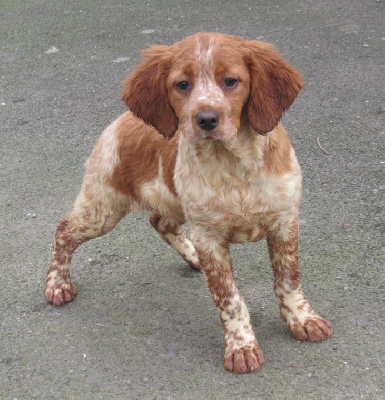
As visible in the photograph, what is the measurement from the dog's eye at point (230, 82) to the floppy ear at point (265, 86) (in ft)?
0.36

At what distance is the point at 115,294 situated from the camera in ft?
14.3

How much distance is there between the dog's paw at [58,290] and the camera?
14.2 feet

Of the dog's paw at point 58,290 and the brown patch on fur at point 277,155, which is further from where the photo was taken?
the dog's paw at point 58,290

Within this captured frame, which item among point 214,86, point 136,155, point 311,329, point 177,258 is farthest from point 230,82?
point 177,258

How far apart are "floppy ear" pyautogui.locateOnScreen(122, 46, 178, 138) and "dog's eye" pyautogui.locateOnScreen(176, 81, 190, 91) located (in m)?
0.12

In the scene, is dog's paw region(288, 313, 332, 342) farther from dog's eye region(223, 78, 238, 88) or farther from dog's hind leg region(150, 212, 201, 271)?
→ dog's eye region(223, 78, 238, 88)

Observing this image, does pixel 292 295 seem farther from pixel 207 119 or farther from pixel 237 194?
pixel 207 119

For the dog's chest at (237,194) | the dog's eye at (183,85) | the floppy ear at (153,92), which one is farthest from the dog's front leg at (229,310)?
the dog's eye at (183,85)

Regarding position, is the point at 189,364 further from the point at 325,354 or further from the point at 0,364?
the point at 0,364

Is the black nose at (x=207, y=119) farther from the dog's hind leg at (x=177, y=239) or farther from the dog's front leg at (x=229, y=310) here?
the dog's hind leg at (x=177, y=239)

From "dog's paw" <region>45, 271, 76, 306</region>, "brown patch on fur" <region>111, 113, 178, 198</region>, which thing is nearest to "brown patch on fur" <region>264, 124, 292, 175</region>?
"brown patch on fur" <region>111, 113, 178, 198</region>

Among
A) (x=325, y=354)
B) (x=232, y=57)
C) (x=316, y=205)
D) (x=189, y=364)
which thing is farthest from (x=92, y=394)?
(x=316, y=205)

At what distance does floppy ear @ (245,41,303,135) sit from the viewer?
3.20 meters

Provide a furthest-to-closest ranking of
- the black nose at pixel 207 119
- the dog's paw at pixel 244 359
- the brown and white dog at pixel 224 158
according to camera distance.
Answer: the dog's paw at pixel 244 359, the brown and white dog at pixel 224 158, the black nose at pixel 207 119
